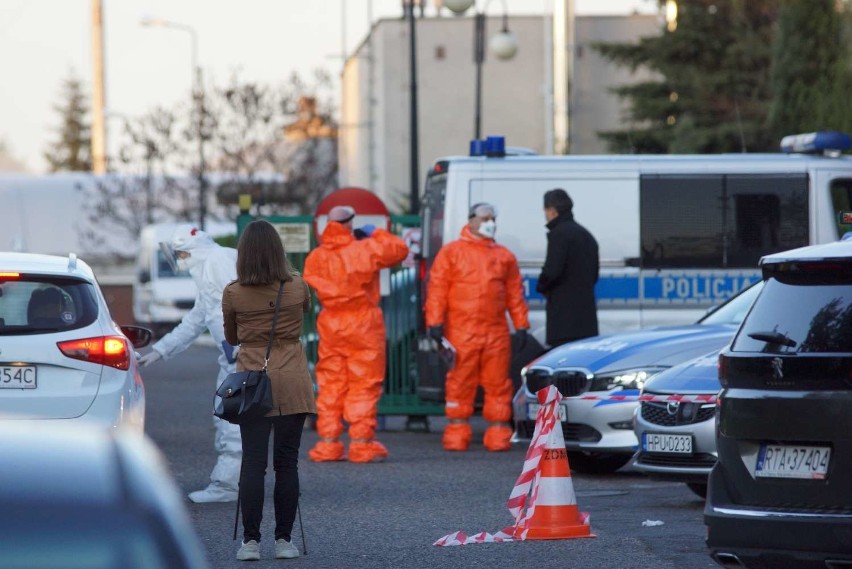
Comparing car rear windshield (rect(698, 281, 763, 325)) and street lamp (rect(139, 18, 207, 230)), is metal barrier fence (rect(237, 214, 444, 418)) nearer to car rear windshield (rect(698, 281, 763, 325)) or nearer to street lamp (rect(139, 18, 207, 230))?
car rear windshield (rect(698, 281, 763, 325))

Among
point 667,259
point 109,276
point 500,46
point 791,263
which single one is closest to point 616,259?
point 667,259

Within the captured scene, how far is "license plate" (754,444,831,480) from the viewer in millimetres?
6621

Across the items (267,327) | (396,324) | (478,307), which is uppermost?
(267,327)

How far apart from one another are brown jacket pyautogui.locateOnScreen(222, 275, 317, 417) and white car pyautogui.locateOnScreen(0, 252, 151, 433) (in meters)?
0.83

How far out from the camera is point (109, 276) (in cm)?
4778

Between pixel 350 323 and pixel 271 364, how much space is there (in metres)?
4.52

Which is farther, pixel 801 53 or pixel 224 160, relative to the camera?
pixel 224 160

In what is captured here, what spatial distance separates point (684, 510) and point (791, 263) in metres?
4.12

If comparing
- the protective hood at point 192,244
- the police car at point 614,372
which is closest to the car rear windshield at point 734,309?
the police car at point 614,372

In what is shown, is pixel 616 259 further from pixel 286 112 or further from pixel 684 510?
pixel 286 112

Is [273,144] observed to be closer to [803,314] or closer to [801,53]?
[801,53]

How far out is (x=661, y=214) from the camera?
14.9 metres

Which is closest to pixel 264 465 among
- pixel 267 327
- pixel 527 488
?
pixel 267 327

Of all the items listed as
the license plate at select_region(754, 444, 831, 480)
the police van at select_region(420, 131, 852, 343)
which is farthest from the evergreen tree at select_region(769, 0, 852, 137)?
the license plate at select_region(754, 444, 831, 480)
